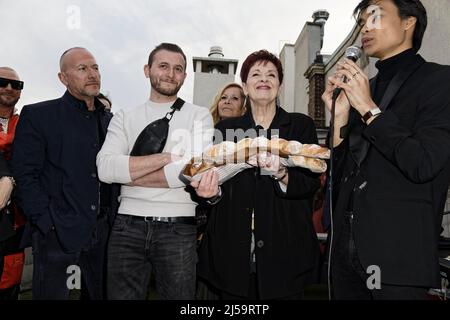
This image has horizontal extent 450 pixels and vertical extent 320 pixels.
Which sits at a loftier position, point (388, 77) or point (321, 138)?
point (321, 138)

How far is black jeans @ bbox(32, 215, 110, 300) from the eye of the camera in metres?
2.29

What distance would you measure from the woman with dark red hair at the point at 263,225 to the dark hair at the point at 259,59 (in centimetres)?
7

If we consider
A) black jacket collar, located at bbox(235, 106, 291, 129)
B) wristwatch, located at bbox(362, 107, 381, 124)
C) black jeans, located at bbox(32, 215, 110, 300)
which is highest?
black jacket collar, located at bbox(235, 106, 291, 129)

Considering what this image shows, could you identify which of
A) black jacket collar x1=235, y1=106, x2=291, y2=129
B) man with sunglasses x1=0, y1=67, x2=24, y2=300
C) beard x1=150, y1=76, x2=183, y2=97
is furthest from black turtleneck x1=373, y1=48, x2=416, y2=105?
man with sunglasses x1=0, y1=67, x2=24, y2=300

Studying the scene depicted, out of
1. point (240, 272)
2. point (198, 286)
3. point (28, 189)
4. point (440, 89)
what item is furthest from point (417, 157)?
point (28, 189)

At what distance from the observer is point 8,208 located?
2.80m

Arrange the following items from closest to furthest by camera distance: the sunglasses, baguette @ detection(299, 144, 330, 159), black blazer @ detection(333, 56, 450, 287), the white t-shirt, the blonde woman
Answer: black blazer @ detection(333, 56, 450, 287) < baguette @ detection(299, 144, 330, 159) < the white t-shirt < the sunglasses < the blonde woman

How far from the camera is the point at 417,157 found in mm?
1497

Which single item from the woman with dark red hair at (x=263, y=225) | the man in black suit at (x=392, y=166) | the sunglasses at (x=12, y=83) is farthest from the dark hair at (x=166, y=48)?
the sunglasses at (x=12, y=83)

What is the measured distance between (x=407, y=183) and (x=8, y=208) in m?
3.01

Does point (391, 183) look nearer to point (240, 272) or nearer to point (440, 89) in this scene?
point (440, 89)

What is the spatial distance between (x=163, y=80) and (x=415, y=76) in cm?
160

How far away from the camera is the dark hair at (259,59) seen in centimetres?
236

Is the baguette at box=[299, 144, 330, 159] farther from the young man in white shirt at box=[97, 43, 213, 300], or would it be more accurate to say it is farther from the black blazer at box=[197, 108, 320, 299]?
the young man in white shirt at box=[97, 43, 213, 300]
